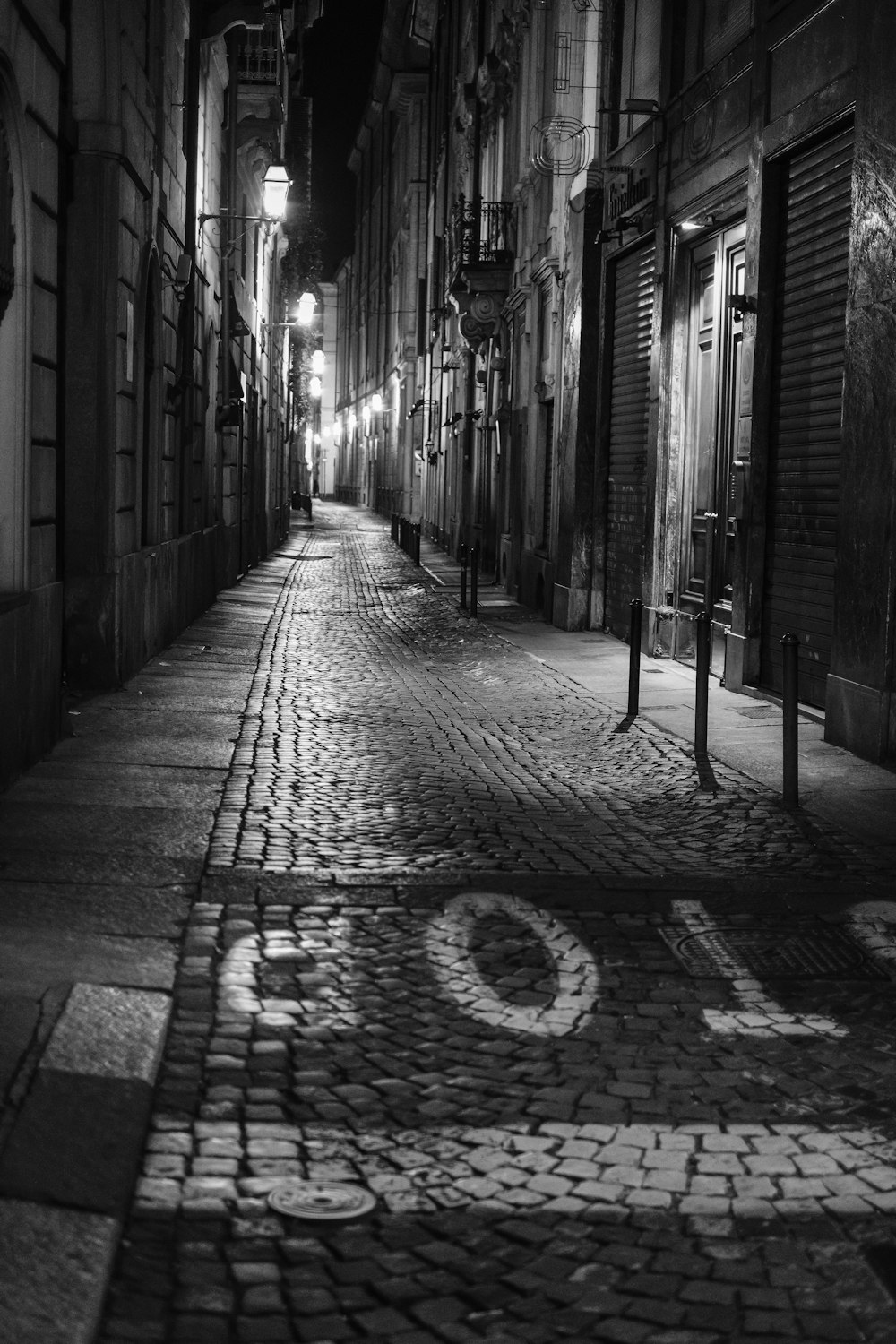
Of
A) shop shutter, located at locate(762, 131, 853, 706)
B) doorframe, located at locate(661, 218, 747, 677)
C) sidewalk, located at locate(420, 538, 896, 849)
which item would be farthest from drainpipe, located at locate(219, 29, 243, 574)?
shop shutter, located at locate(762, 131, 853, 706)

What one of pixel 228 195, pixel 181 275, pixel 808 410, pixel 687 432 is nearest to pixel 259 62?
pixel 228 195

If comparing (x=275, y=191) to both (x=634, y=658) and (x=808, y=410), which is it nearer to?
(x=808, y=410)

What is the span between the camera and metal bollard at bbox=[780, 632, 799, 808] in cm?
834

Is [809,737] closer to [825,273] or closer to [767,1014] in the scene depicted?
[825,273]

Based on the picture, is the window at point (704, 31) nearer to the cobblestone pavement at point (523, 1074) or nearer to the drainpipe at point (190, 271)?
the drainpipe at point (190, 271)

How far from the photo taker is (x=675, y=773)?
9.39 metres

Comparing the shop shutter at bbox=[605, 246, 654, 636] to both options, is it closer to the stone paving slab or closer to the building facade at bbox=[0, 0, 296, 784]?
the building facade at bbox=[0, 0, 296, 784]

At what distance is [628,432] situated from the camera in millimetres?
17781

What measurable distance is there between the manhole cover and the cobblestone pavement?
0.05 feet

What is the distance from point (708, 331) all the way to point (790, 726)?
24.9 feet

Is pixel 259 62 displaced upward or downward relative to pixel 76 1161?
upward

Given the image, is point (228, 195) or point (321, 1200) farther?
point (228, 195)

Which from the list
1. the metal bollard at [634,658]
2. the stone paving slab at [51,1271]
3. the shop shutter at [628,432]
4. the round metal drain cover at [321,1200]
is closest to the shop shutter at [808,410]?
the metal bollard at [634,658]

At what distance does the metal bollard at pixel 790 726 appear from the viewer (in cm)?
834
